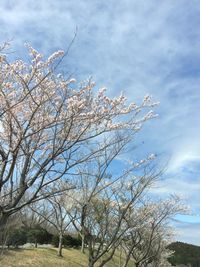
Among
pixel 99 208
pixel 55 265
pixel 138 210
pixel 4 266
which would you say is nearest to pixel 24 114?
pixel 99 208

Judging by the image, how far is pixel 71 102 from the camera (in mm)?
8445

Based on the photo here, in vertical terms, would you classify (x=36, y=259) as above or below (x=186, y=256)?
below

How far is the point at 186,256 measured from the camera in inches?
3150

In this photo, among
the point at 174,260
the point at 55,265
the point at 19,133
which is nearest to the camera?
the point at 19,133

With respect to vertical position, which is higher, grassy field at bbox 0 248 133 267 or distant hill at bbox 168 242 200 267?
distant hill at bbox 168 242 200 267

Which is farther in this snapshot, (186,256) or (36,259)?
(186,256)

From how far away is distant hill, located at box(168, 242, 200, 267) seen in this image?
76.3m

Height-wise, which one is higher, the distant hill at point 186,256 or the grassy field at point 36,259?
the distant hill at point 186,256

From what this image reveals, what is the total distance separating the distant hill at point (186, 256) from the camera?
76.3m

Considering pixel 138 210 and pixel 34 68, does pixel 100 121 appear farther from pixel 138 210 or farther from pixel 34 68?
pixel 138 210

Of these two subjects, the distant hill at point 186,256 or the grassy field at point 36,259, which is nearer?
the grassy field at point 36,259

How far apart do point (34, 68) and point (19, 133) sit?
50.8 inches

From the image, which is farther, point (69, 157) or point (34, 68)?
point (69, 157)

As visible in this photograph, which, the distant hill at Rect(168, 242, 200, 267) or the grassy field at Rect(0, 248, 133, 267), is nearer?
the grassy field at Rect(0, 248, 133, 267)
